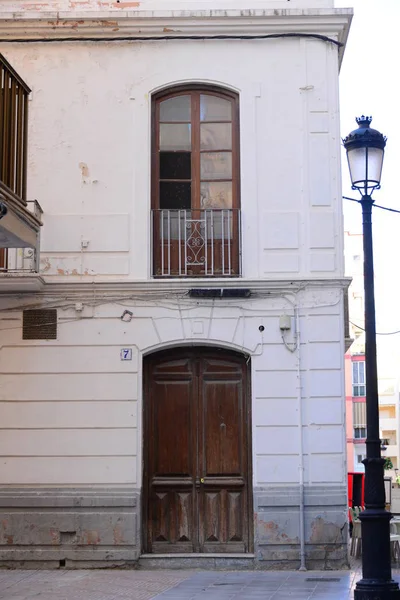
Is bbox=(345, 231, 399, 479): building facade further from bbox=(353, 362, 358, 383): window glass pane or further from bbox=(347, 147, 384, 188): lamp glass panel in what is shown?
bbox=(347, 147, 384, 188): lamp glass panel

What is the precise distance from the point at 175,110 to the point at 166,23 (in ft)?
4.02

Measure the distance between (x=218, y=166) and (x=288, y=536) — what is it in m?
Answer: 5.22

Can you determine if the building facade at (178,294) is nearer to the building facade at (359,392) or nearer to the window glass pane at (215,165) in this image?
the window glass pane at (215,165)

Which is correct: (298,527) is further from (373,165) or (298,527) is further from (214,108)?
(214,108)

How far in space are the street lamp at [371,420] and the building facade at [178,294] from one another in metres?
2.69

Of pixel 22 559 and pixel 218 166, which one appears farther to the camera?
pixel 218 166

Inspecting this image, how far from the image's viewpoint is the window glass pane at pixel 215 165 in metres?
13.5

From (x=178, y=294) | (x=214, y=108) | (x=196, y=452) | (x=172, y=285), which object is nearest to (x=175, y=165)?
(x=214, y=108)

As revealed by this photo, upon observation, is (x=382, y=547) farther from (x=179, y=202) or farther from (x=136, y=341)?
(x=179, y=202)

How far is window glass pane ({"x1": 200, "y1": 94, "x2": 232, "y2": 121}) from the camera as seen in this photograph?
13602 millimetres

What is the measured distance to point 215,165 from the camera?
13547 millimetres

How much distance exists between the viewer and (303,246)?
513 inches

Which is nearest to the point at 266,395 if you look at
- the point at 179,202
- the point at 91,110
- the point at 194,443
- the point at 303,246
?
the point at 194,443

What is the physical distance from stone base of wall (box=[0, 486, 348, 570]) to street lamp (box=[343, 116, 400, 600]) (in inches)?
108
